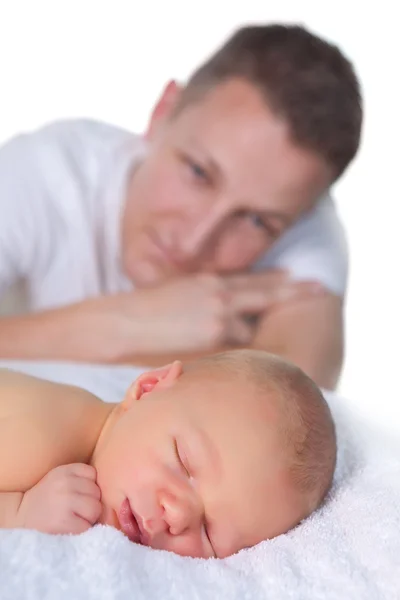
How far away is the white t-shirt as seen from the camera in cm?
168

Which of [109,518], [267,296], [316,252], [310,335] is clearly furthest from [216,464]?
[316,252]

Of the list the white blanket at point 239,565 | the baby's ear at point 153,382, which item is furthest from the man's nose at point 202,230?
the white blanket at point 239,565

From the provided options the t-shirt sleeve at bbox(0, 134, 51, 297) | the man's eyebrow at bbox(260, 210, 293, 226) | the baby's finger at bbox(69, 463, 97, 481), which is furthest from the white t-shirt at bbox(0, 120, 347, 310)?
the baby's finger at bbox(69, 463, 97, 481)

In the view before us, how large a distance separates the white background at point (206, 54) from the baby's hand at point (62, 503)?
6.21 feet

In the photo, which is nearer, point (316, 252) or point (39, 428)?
point (39, 428)

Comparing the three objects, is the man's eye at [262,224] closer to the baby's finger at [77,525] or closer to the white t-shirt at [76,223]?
the white t-shirt at [76,223]

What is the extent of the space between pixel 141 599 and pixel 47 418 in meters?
0.29

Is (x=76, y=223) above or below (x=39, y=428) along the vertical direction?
below

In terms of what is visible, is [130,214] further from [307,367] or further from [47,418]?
[47,418]

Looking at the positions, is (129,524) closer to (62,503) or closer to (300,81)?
(62,503)

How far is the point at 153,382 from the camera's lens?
98 centimetres

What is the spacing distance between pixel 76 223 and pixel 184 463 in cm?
100

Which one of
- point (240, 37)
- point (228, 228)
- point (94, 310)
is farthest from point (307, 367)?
point (240, 37)

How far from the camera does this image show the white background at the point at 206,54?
2625 mm
